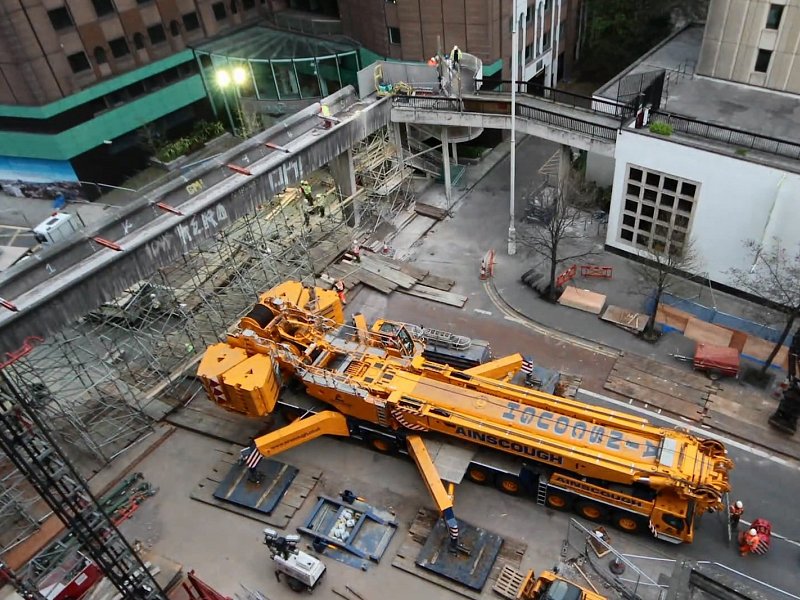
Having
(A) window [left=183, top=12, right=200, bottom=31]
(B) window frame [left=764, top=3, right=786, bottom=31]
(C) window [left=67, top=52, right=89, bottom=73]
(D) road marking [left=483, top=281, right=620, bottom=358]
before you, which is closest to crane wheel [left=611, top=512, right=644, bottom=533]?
(D) road marking [left=483, top=281, right=620, bottom=358]

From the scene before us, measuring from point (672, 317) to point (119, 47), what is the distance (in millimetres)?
36225

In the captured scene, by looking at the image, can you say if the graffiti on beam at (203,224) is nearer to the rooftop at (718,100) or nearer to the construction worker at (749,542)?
the rooftop at (718,100)

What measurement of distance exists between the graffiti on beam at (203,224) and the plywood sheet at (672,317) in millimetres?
18866

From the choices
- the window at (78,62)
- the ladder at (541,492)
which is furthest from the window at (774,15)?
the window at (78,62)

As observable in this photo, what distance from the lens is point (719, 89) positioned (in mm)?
31781

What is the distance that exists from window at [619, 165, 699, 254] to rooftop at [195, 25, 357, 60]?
70.6 ft

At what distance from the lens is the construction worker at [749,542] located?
62.4 feet

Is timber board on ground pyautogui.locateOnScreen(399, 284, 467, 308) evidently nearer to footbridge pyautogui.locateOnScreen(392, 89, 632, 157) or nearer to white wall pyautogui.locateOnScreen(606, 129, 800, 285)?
white wall pyautogui.locateOnScreen(606, 129, 800, 285)

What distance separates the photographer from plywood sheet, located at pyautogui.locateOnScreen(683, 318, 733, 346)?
85.3 feet

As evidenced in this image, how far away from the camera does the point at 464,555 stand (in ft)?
65.6

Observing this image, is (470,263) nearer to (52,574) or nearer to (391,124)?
(391,124)

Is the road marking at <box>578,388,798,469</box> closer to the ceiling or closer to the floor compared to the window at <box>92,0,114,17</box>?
closer to the floor

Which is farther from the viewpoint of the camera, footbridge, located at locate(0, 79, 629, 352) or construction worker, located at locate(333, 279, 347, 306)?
construction worker, located at locate(333, 279, 347, 306)

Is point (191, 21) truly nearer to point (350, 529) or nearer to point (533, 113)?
point (533, 113)
